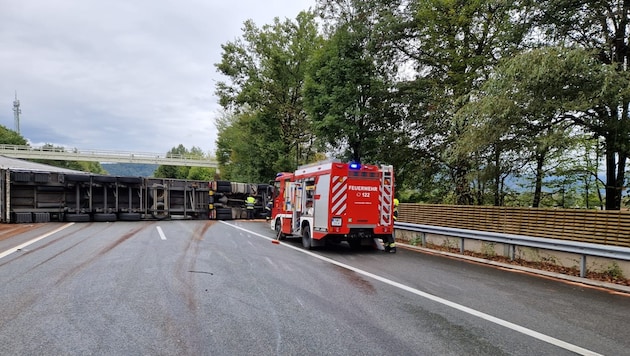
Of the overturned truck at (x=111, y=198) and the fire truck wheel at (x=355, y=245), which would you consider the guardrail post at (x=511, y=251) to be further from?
the overturned truck at (x=111, y=198)

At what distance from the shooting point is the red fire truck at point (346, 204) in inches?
416

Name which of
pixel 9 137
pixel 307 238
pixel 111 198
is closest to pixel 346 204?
pixel 307 238

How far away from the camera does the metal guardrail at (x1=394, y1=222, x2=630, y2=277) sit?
6.88m

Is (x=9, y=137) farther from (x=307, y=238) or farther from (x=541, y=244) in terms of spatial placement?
(x=541, y=244)

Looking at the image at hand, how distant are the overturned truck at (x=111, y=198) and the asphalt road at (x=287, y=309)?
11273mm

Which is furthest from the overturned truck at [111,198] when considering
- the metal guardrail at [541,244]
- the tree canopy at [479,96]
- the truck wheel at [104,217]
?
the metal guardrail at [541,244]

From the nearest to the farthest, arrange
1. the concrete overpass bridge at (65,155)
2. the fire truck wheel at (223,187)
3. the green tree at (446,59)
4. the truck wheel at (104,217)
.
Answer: the green tree at (446,59) → the truck wheel at (104,217) → the fire truck wheel at (223,187) → the concrete overpass bridge at (65,155)

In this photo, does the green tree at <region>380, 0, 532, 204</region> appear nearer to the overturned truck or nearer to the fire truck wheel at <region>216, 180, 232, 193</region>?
the overturned truck

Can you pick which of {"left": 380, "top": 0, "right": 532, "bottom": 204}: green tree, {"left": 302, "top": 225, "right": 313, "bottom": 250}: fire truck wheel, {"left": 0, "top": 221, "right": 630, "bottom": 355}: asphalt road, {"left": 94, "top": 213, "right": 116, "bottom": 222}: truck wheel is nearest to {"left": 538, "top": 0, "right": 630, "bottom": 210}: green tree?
{"left": 380, "top": 0, "right": 532, "bottom": 204}: green tree

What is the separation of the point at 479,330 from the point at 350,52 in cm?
1733

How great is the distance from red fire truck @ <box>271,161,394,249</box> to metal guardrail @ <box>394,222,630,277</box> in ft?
5.88

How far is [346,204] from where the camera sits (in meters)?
10.6

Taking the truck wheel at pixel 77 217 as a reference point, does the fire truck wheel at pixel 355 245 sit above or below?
below

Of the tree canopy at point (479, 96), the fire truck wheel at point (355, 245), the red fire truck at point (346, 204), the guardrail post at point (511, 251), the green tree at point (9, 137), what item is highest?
the green tree at point (9, 137)
